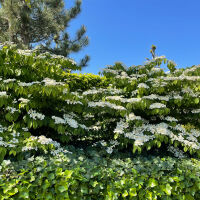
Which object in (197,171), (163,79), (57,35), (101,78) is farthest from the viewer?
(57,35)

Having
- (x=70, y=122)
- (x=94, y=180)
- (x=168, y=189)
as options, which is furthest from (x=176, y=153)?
(x=70, y=122)

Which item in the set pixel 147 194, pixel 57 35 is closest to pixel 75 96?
pixel 147 194

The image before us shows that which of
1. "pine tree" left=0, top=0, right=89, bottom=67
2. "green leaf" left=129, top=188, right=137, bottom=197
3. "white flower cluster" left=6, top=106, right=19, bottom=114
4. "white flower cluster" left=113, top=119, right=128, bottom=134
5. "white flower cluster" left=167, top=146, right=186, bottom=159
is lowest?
"green leaf" left=129, top=188, right=137, bottom=197

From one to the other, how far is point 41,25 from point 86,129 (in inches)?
485

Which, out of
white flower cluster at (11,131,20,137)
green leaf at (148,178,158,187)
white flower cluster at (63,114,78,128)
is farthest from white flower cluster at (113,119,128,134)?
white flower cluster at (11,131,20,137)

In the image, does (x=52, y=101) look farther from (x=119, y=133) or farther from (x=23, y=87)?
(x=119, y=133)

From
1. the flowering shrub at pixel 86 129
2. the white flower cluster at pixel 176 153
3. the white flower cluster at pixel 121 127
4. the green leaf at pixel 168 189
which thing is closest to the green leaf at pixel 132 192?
the flowering shrub at pixel 86 129

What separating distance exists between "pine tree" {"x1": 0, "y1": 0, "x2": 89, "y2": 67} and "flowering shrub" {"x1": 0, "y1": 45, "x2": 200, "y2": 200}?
28.1 feet

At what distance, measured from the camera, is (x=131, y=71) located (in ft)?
15.0

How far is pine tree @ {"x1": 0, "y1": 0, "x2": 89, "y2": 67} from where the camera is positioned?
12422mm

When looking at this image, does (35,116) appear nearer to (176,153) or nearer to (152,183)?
(152,183)

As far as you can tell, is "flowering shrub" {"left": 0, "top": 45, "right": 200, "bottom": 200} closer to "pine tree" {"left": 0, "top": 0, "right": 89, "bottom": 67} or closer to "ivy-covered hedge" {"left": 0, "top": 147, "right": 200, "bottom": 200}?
"ivy-covered hedge" {"left": 0, "top": 147, "right": 200, "bottom": 200}

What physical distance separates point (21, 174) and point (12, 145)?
1.69ft

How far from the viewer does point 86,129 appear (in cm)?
368
